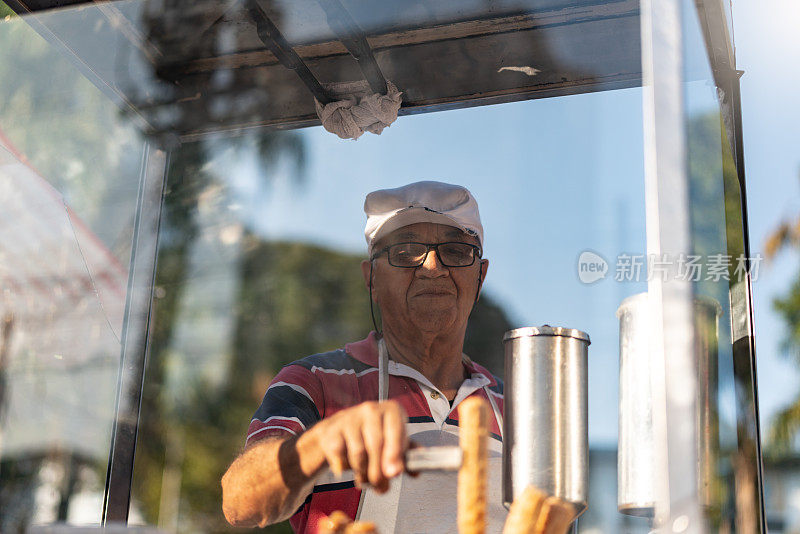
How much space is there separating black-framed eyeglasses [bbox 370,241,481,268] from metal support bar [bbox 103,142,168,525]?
0.83 m

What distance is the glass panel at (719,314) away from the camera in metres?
0.74

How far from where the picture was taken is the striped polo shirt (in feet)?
4.30

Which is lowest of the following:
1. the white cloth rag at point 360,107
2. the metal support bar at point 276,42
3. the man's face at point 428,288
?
the man's face at point 428,288

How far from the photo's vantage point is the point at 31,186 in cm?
185

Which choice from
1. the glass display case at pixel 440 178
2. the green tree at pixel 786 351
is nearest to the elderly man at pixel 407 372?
the glass display case at pixel 440 178

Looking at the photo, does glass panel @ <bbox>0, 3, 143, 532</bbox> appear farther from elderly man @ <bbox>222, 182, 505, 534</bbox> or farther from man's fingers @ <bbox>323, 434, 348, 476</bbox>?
man's fingers @ <bbox>323, 434, 348, 476</bbox>

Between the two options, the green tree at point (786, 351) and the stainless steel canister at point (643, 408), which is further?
the green tree at point (786, 351)

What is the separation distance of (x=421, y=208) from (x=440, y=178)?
2.59 ft

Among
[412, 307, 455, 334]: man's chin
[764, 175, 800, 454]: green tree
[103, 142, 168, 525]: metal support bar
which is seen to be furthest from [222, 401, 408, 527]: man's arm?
[764, 175, 800, 454]: green tree

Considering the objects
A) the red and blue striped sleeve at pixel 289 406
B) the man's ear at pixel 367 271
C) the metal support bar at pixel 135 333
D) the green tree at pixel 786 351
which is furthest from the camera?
the green tree at pixel 786 351

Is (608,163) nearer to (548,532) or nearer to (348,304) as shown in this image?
(548,532)

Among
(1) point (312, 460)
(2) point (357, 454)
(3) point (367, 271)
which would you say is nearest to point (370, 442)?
(2) point (357, 454)

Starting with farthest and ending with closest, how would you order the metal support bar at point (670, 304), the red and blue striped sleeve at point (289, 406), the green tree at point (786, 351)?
the green tree at point (786, 351)
the red and blue striped sleeve at point (289, 406)
the metal support bar at point (670, 304)

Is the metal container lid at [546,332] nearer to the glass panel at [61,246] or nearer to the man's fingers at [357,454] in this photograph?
the man's fingers at [357,454]
